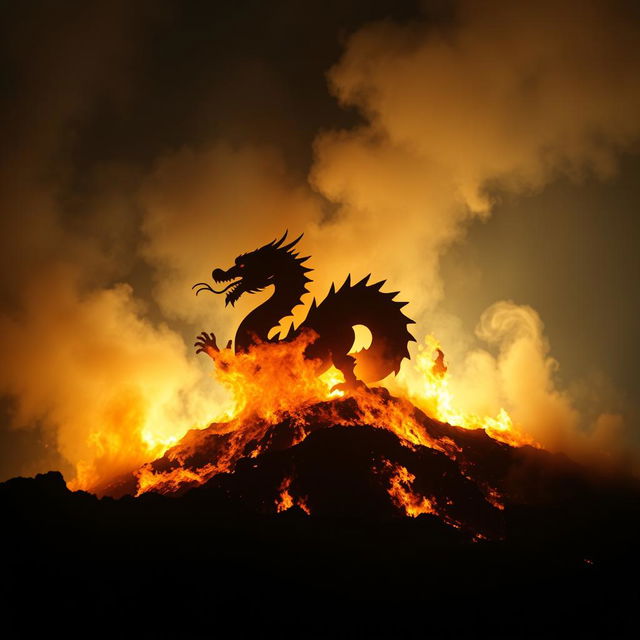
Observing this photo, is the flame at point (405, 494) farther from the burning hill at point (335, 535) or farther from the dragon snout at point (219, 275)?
the dragon snout at point (219, 275)

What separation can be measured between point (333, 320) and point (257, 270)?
13.7ft

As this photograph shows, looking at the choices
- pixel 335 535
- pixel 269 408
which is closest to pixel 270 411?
pixel 269 408

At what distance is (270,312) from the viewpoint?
1972 cm

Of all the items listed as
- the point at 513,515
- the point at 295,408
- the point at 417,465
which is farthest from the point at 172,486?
the point at 513,515

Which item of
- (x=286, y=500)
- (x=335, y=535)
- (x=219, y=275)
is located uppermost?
(x=219, y=275)

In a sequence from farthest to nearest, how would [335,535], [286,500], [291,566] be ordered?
[286,500] → [335,535] → [291,566]

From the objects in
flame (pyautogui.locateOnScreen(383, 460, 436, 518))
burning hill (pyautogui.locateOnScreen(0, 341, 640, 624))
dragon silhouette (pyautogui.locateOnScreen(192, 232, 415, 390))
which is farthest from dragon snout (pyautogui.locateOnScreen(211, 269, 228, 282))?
flame (pyautogui.locateOnScreen(383, 460, 436, 518))

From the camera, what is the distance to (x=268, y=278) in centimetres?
2022

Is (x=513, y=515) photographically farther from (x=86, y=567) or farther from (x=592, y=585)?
(x=86, y=567)

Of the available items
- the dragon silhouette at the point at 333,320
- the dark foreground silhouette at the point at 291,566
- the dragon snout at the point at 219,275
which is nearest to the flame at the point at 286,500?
the dark foreground silhouette at the point at 291,566

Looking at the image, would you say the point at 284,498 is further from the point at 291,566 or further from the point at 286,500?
the point at 291,566

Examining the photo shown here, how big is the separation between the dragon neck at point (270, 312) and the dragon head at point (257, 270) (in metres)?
0.58

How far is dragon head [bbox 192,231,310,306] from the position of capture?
1969 centimetres

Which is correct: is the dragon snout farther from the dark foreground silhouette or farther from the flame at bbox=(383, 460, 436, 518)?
the dark foreground silhouette
